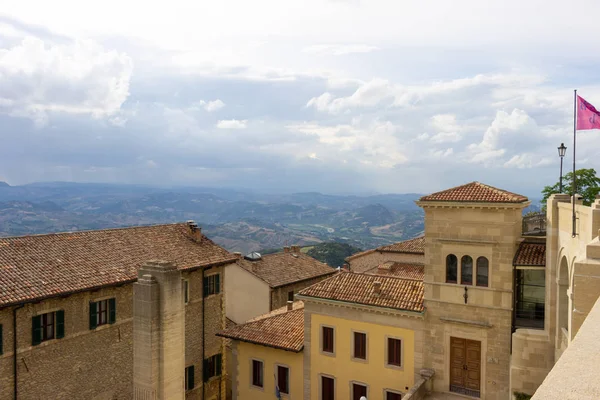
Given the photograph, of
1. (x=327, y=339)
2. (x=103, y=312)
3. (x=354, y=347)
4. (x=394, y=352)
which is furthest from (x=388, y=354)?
(x=103, y=312)

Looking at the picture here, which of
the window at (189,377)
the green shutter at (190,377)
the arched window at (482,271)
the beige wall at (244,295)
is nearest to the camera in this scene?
the arched window at (482,271)

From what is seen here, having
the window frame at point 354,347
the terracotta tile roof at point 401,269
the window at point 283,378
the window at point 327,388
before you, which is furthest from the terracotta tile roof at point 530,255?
the window at point 283,378

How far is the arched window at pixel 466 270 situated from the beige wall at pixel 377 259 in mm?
16475

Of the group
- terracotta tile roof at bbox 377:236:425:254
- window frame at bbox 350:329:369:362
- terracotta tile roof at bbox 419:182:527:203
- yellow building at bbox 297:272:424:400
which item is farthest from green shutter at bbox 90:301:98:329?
terracotta tile roof at bbox 377:236:425:254

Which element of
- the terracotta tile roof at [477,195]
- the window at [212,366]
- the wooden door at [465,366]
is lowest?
the window at [212,366]

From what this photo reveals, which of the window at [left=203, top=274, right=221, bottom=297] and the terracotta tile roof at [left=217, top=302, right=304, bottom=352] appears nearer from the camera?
the terracotta tile roof at [left=217, top=302, right=304, bottom=352]

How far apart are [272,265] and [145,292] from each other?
81.3 feet

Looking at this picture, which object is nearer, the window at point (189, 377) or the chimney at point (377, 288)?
the chimney at point (377, 288)

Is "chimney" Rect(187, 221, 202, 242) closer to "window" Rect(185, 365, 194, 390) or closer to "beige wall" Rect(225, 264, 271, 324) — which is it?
"beige wall" Rect(225, 264, 271, 324)

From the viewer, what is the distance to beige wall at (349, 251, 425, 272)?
41.2m

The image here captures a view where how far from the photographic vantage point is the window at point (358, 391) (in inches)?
1017

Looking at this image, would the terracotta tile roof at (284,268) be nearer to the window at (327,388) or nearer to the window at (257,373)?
the window at (257,373)

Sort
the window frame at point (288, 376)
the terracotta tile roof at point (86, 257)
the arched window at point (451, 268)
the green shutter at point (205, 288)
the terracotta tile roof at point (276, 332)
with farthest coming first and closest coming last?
the green shutter at point (205, 288) → the window frame at point (288, 376) → the terracotta tile roof at point (276, 332) → the arched window at point (451, 268) → the terracotta tile roof at point (86, 257)

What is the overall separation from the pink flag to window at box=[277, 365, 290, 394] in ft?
65.4
